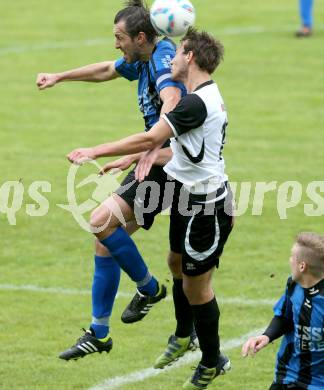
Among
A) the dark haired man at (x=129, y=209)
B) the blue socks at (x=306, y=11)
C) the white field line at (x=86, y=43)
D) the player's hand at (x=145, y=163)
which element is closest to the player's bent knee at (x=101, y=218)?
the dark haired man at (x=129, y=209)

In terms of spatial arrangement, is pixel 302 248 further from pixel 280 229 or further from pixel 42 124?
pixel 42 124

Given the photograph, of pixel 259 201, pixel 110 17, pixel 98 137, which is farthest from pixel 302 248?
pixel 110 17

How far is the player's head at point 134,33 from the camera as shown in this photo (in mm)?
9117

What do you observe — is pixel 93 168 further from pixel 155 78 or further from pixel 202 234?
pixel 202 234

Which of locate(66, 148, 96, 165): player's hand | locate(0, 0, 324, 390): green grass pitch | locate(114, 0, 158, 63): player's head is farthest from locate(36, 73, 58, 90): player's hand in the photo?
locate(0, 0, 324, 390): green grass pitch

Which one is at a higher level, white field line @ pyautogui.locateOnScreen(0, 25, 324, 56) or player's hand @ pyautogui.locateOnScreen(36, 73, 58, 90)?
player's hand @ pyautogui.locateOnScreen(36, 73, 58, 90)

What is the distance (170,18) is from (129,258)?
6.39 ft

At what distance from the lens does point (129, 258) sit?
9.30m

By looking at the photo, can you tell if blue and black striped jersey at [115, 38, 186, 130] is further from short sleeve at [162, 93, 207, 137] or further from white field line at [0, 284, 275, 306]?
white field line at [0, 284, 275, 306]

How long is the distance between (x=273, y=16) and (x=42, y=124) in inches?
408

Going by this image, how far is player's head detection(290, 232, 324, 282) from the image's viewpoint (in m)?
7.54

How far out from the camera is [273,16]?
91.7 feet

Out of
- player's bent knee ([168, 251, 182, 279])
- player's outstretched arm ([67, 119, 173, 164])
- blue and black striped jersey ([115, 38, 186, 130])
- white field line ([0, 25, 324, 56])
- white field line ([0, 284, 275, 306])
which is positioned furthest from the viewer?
white field line ([0, 25, 324, 56])

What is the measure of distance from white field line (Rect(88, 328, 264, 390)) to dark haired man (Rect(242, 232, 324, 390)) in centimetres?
217
